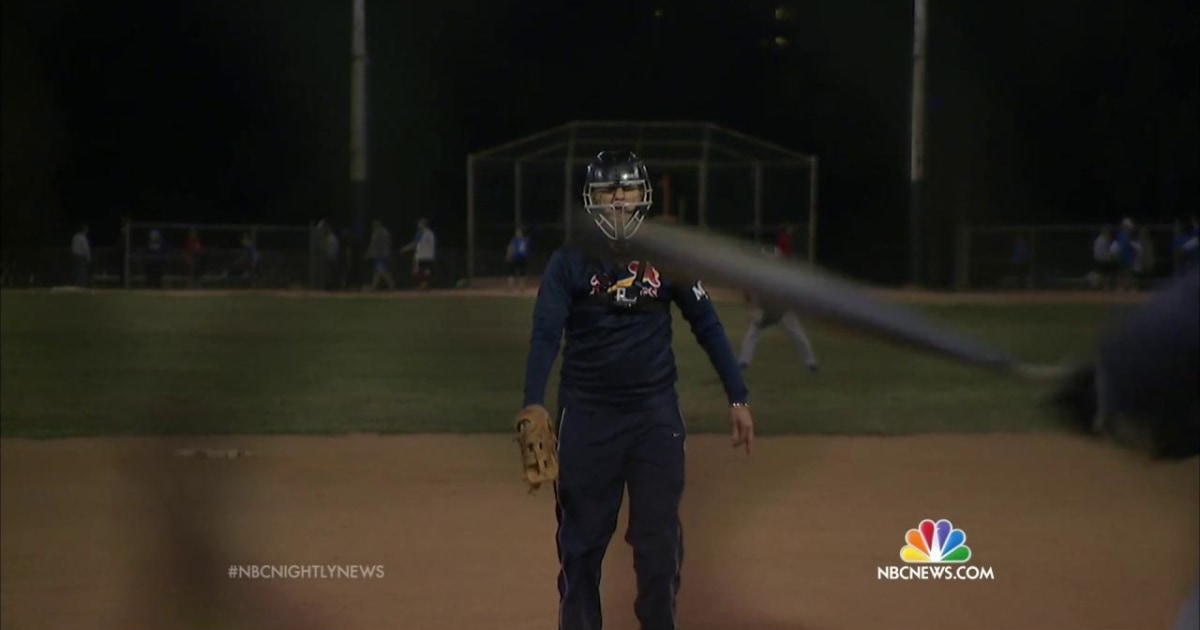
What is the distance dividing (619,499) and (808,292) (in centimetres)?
328

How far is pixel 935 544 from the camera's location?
7.89 metres

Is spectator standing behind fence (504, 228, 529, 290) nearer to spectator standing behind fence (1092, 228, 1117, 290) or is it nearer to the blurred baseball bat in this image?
spectator standing behind fence (1092, 228, 1117, 290)

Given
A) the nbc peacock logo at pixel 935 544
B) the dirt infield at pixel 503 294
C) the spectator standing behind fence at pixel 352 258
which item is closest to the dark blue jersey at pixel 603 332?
the nbc peacock logo at pixel 935 544

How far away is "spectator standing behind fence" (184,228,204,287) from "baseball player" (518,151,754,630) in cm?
2902

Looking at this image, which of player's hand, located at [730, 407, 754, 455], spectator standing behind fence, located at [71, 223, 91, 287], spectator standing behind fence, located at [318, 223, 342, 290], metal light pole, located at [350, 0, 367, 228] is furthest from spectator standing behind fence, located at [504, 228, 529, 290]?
player's hand, located at [730, 407, 754, 455]

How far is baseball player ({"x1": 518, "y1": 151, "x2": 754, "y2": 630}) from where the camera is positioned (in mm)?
5273

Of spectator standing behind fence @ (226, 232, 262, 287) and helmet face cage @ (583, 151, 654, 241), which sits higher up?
helmet face cage @ (583, 151, 654, 241)

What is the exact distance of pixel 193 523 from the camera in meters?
8.50

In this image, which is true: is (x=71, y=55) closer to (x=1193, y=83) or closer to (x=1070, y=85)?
(x=1070, y=85)

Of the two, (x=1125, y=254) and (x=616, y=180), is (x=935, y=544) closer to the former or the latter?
(x=616, y=180)

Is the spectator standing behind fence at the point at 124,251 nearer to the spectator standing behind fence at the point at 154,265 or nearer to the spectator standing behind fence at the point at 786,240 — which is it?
the spectator standing behind fence at the point at 154,265

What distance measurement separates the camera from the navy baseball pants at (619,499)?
5.27 m

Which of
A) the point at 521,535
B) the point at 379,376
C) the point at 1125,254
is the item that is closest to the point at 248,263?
the point at 379,376

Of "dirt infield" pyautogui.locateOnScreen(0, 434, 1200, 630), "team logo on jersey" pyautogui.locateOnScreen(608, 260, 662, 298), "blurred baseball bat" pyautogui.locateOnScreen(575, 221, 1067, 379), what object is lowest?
"dirt infield" pyautogui.locateOnScreen(0, 434, 1200, 630)
